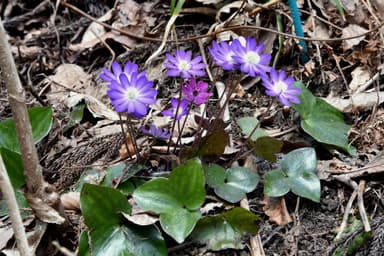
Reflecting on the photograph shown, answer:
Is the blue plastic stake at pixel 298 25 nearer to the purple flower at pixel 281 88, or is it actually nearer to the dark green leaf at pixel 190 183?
the purple flower at pixel 281 88

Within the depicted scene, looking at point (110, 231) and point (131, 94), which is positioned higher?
point (131, 94)

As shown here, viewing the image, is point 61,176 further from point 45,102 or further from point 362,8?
point 362,8

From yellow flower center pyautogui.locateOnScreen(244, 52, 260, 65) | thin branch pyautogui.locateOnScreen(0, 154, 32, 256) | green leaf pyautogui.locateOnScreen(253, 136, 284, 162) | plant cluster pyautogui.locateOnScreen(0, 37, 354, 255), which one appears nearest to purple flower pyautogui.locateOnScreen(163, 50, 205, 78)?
plant cluster pyautogui.locateOnScreen(0, 37, 354, 255)

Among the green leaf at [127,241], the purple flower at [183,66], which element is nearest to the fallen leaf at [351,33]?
the purple flower at [183,66]

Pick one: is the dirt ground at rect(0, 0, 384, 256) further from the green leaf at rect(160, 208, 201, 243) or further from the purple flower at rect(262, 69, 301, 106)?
the purple flower at rect(262, 69, 301, 106)

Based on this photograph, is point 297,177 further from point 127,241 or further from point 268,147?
point 127,241

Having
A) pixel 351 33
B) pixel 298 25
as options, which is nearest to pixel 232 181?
pixel 298 25
